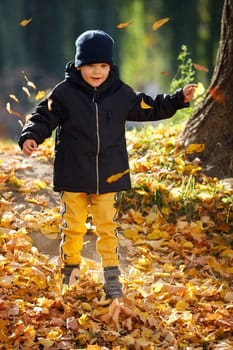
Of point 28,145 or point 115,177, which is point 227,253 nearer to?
point 115,177

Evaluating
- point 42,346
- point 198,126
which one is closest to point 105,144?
point 42,346

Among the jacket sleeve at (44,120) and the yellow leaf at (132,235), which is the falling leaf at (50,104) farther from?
the yellow leaf at (132,235)

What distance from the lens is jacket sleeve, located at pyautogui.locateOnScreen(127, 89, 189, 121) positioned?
3758 mm

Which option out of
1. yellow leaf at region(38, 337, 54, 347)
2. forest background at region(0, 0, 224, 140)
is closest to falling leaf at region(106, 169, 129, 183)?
yellow leaf at region(38, 337, 54, 347)

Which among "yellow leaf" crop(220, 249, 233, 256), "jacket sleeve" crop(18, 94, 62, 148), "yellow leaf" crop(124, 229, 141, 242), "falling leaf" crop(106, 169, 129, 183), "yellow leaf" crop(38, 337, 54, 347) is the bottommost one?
"yellow leaf" crop(38, 337, 54, 347)

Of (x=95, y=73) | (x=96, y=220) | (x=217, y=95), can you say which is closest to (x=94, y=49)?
(x=95, y=73)

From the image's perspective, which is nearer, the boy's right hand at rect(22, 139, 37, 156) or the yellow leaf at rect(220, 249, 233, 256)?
the boy's right hand at rect(22, 139, 37, 156)

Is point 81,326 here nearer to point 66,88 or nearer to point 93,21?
point 66,88

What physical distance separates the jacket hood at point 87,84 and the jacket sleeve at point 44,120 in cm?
14

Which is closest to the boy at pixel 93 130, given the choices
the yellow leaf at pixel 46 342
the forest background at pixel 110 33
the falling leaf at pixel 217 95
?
the yellow leaf at pixel 46 342

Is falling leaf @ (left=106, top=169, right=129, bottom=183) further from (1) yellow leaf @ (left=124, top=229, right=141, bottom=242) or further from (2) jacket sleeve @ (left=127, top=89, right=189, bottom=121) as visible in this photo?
(1) yellow leaf @ (left=124, top=229, right=141, bottom=242)

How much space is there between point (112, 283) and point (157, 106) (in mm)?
982

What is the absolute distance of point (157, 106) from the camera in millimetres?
3773

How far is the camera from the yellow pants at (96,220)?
3750 millimetres
